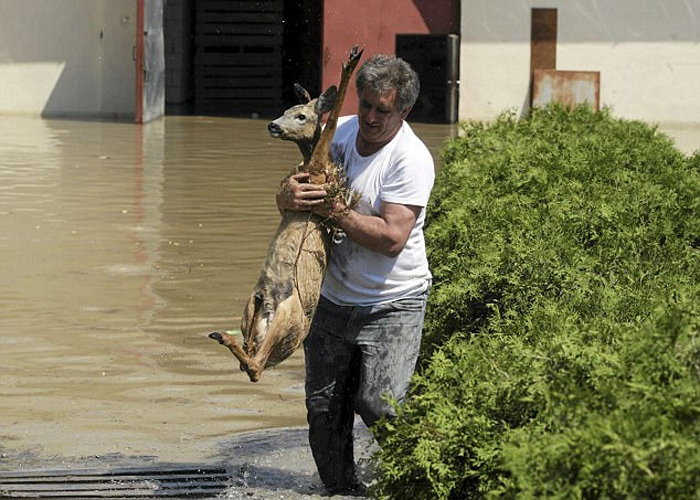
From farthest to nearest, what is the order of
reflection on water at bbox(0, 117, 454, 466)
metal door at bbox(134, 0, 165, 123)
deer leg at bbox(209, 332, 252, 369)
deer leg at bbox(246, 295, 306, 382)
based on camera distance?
metal door at bbox(134, 0, 165, 123) < reflection on water at bbox(0, 117, 454, 466) < deer leg at bbox(246, 295, 306, 382) < deer leg at bbox(209, 332, 252, 369)

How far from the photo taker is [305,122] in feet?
18.6

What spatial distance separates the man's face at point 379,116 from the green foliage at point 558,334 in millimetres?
943

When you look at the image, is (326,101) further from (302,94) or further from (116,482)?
(116,482)

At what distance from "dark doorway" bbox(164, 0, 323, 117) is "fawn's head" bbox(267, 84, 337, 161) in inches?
941

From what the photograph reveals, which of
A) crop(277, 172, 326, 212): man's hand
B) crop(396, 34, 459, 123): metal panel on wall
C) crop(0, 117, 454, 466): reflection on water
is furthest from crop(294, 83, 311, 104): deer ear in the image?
crop(396, 34, 459, 123): metal panel on wall

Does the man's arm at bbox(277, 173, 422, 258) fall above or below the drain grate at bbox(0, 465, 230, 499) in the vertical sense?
above

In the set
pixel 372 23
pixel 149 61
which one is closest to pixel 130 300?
pixel 149 61

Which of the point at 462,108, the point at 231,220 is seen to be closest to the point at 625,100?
the point at 462,108

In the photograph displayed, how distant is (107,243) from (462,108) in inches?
542

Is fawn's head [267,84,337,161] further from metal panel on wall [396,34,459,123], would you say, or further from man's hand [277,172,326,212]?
metal panel on wall [396,34,459,123]

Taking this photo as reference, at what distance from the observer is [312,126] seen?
5688mm

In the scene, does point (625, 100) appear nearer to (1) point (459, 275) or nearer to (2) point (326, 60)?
(2) point (326, 60)

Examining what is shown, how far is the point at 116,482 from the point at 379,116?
2145 mm

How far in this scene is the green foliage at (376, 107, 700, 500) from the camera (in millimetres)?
3709
